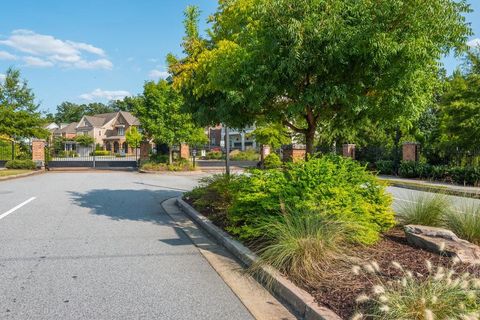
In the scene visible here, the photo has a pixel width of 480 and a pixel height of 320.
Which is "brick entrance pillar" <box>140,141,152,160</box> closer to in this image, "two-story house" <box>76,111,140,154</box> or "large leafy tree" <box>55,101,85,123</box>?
"two-story house" <box>76,111,140,154</box>

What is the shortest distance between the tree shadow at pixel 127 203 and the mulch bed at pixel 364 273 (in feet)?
17.5

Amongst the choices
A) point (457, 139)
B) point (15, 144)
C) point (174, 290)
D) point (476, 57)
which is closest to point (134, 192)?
point (174, 290)

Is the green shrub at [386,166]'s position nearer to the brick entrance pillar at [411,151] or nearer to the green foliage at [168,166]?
the brick entrance pillar at [411,151]

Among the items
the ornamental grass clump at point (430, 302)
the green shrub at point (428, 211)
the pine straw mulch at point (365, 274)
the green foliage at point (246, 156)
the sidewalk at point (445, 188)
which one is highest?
the green foliage at point (246, 156)

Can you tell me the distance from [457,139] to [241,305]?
67.9 ft

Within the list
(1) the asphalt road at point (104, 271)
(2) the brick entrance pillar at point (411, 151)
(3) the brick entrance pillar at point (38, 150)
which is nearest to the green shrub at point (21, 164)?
(3) the brick entrance pillar at point (38, 150)

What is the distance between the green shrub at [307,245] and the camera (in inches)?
198

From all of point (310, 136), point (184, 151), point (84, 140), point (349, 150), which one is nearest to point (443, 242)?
point (310, 136)

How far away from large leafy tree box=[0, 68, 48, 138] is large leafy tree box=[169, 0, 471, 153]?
30.0 metres

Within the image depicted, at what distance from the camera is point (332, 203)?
6223mm

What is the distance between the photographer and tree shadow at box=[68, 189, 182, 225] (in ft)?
35.1

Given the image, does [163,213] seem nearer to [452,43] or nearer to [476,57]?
[452,43]

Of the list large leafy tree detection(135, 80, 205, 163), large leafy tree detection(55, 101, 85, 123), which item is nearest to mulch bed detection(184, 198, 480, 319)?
large leafy tree detection(135, 80, 205, 163)

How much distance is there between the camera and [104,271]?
5.79 meters
